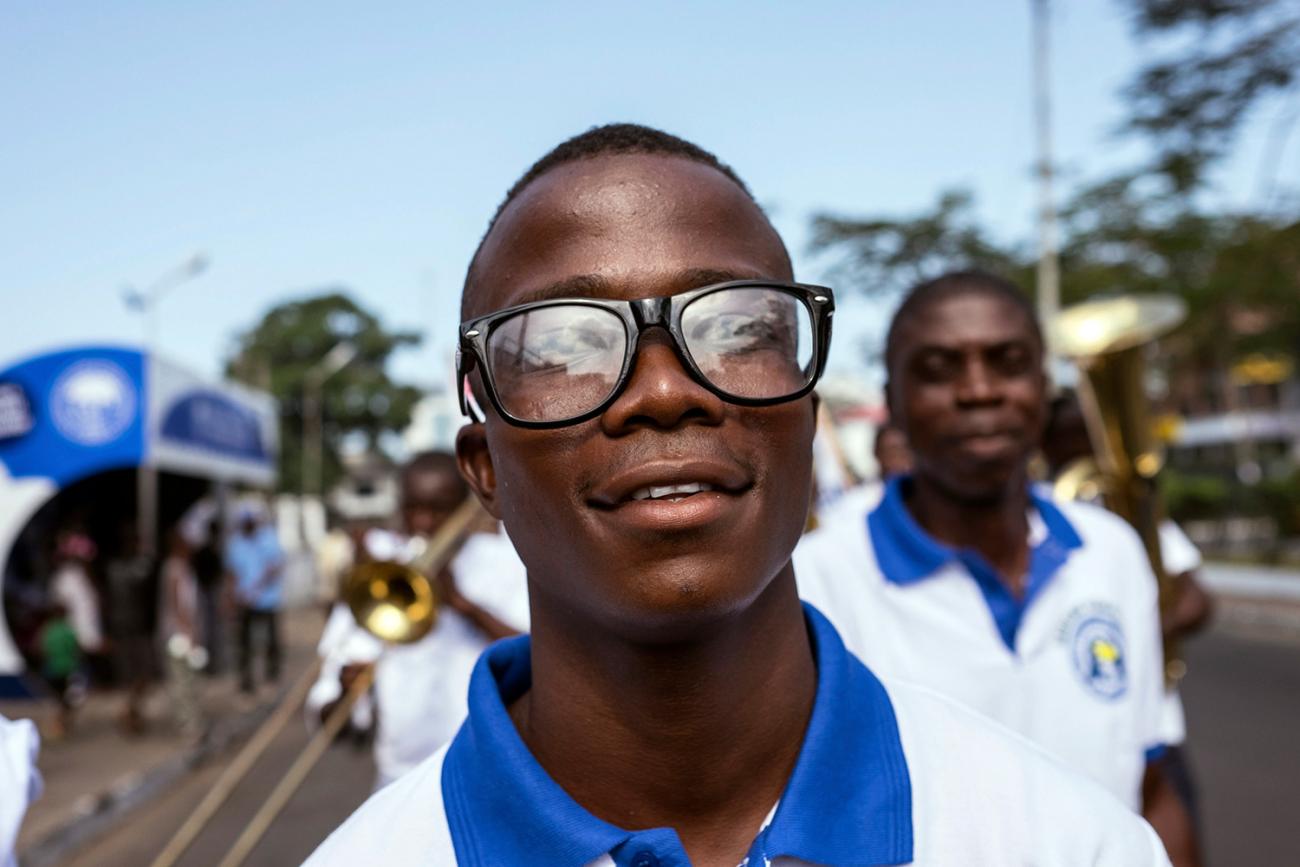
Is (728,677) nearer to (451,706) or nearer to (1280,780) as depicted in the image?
(451,706)

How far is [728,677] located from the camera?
1340 millimetres

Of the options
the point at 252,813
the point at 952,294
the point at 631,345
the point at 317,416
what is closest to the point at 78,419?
the point at 252,813

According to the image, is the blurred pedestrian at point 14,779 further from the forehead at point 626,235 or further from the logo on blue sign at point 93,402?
the logo on blue sign at point 93,402

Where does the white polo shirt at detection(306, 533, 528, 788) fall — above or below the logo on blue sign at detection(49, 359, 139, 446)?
below

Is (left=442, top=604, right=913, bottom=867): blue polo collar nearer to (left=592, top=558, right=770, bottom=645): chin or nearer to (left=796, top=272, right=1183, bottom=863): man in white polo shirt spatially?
(left=592, top=558, right=770, bottom=645): chin

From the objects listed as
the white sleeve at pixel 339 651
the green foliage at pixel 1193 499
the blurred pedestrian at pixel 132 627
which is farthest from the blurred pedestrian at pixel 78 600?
the green foliage at pixel 1193 499

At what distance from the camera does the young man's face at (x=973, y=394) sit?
2627 millimetres

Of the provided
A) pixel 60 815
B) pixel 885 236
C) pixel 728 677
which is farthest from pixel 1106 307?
pixel 885 236

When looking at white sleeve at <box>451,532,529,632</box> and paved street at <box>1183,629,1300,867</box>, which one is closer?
white sleeve at <box>451,532,529,632</box>

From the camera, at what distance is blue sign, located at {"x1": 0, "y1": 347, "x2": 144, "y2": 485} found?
38.5 ft

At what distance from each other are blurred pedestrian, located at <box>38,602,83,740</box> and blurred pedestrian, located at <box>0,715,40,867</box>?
8.83 metres

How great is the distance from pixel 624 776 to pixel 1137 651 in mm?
1549

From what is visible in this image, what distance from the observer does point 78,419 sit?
38.6 feet

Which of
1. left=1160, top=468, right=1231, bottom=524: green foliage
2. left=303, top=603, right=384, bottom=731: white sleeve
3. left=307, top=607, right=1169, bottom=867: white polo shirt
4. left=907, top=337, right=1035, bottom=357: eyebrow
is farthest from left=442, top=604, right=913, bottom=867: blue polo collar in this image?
left=1160, top=468, right=1231, bottom=524: green foliage
